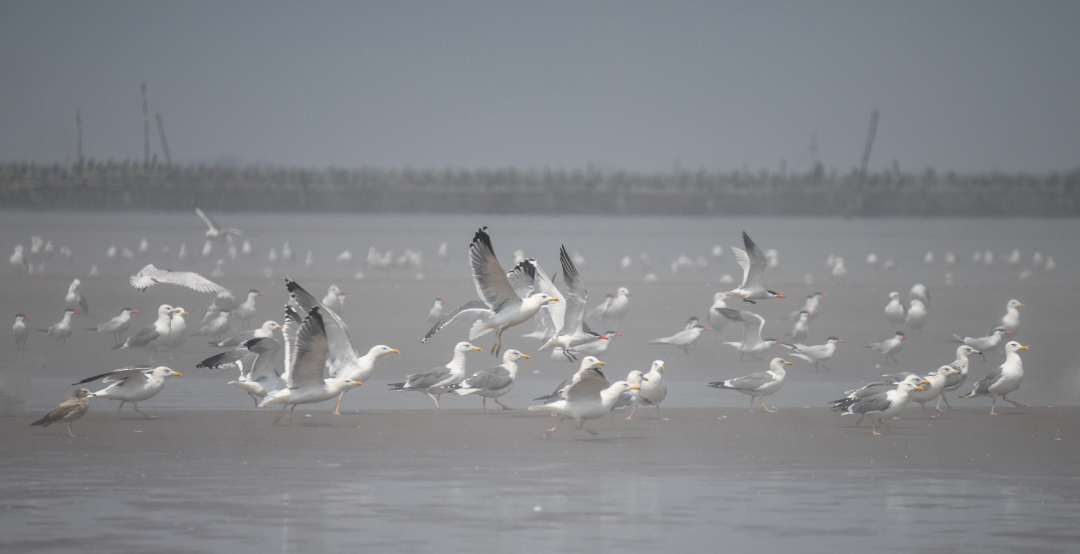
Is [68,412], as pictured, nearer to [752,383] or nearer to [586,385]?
[586,385]

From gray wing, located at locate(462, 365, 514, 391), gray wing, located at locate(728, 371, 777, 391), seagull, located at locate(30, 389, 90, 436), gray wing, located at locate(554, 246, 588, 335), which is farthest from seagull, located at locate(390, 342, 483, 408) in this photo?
seagull, located at locate(30, 389, 90, 436)

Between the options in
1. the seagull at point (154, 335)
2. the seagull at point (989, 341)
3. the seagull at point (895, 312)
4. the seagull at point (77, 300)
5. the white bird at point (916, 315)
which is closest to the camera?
A: the seagull at point (154, 335)

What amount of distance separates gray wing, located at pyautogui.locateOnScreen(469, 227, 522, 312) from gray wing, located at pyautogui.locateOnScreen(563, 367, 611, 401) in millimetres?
1576

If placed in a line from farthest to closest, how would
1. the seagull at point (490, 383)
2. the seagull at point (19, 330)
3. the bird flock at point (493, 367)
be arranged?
the seagull at point (19, 330) < the seagull at point (490, 383) < the bird flock at point (493, 367)

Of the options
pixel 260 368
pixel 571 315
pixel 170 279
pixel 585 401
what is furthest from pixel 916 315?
pixel 260 368

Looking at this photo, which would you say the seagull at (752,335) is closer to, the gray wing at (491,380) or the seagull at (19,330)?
the gray wing at (491,380)

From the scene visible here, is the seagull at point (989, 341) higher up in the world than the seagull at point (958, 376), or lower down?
lower down

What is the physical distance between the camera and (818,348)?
17.0 m

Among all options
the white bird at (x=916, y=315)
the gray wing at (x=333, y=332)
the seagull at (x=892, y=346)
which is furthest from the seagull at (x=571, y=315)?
the white bird at (x=916, y=315)

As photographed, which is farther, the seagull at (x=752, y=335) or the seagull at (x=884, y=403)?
the seagull at (x=752, y=335)

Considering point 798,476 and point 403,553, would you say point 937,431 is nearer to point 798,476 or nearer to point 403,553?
point 798,476

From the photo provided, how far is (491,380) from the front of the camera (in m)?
13.1

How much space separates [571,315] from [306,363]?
162 inches

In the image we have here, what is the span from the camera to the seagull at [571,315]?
14.5 m
